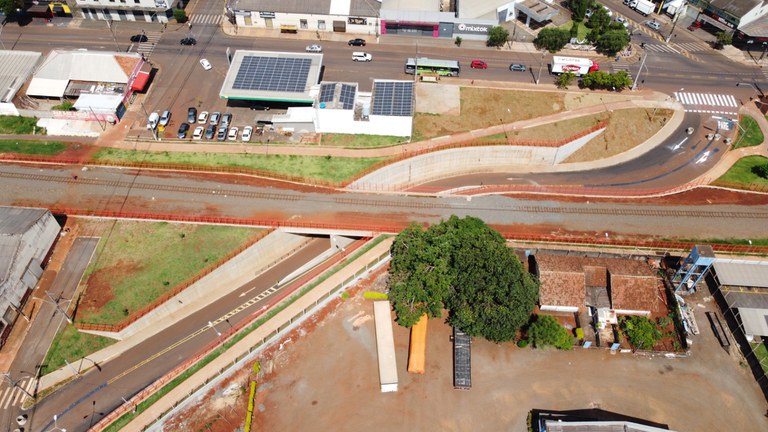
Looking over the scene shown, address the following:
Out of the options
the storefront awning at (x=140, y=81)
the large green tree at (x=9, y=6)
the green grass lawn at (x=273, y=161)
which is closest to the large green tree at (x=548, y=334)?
the green grass lawn at (x=273, y=161)

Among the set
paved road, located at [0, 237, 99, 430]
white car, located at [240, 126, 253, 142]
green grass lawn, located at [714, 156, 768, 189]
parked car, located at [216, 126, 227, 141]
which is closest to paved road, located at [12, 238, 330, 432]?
paved road, located at [0, 237, 99, 430]

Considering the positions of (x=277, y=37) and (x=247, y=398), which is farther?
(x=277, y=37)

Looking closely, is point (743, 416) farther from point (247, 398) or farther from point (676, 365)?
point (247, 398)

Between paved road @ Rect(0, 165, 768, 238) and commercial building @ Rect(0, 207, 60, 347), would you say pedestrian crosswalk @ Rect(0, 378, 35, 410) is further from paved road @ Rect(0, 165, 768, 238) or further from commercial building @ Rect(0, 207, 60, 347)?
paved road @ Rect(0, 165, 768, 238)

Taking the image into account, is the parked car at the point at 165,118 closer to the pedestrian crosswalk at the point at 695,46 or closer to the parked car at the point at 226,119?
the parked car at the point at 226,119

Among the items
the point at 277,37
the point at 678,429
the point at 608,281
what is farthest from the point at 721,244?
the point at 277,37

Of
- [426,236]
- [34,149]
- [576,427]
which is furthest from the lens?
[34,149]
